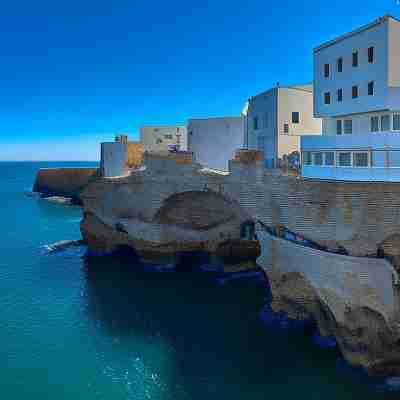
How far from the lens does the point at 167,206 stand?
31.2 m

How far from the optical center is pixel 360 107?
2339 cm

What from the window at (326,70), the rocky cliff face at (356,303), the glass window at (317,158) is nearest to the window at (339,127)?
the window at (326,70)

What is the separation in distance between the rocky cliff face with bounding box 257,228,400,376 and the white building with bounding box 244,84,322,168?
13523 mm

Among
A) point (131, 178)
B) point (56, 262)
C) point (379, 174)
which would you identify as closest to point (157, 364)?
point (379, 174)

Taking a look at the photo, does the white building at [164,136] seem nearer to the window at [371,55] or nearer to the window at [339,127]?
the window at [339,127]

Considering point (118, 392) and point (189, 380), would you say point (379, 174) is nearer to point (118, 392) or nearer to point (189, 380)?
point (189, 380)

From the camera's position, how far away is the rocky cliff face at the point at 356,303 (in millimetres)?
17219

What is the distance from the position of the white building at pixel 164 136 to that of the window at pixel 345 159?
90.5ft

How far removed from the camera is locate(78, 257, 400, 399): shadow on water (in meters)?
17.9

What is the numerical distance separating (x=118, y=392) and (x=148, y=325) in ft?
20.4

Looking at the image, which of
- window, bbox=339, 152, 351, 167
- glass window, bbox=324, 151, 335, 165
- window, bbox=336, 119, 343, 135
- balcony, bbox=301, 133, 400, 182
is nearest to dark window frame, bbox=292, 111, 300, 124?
window, bbox=336, 119, 343, 135

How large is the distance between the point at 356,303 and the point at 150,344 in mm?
10544

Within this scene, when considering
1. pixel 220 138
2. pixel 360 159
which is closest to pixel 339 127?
pixel 360 159

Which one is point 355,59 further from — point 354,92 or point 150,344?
point 150,344
